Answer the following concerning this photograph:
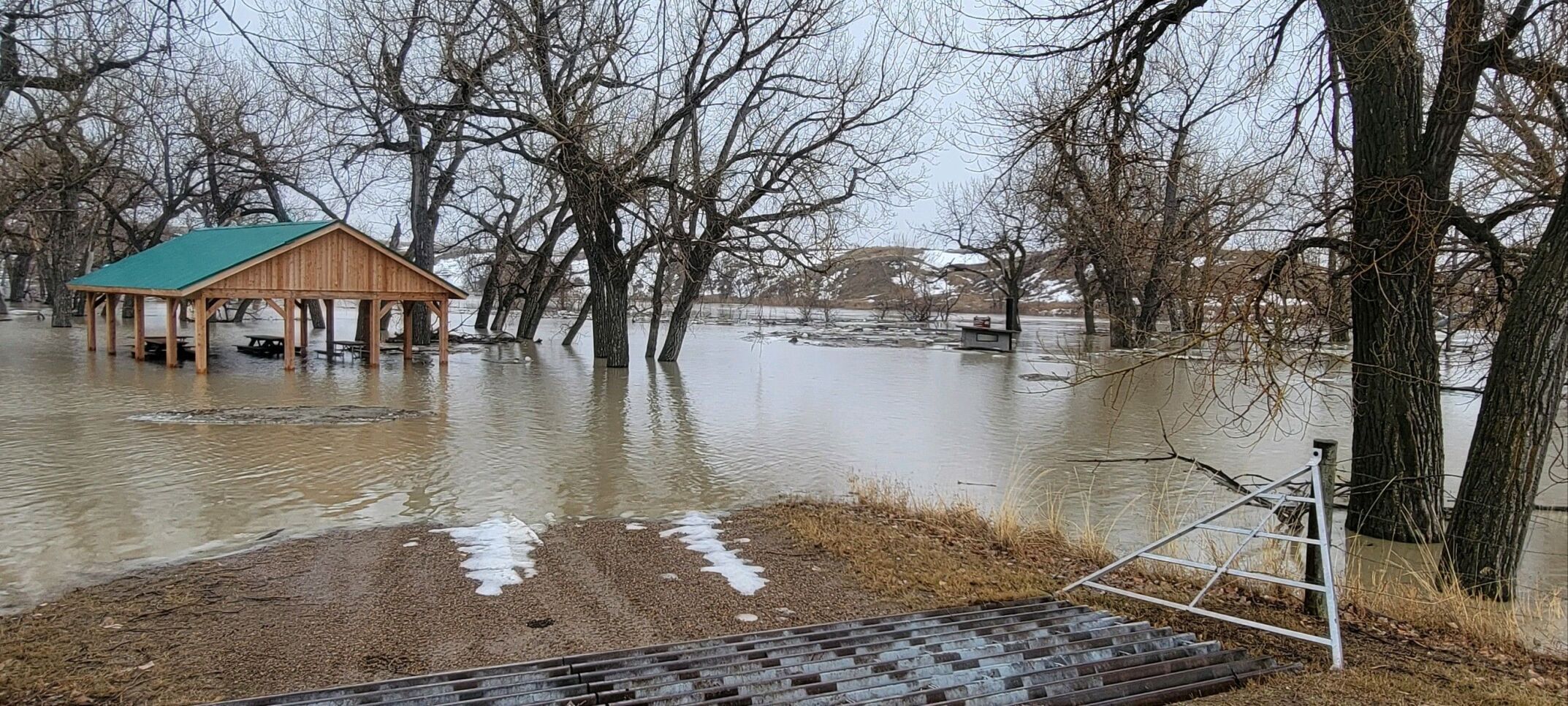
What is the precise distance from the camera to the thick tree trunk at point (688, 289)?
23.5 m

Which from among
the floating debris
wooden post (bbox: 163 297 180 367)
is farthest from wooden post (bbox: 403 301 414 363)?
the floating debris

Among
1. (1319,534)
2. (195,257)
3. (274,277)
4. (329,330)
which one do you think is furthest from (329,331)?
(1319,534)

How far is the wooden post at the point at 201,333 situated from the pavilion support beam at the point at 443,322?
481 cm

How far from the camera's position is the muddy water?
8.41 meters

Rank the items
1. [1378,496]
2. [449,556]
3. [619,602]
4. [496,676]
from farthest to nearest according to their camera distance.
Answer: [1378,496], [449,556], [619,602], [496,676]

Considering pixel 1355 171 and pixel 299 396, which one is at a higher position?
pixel 1355 171

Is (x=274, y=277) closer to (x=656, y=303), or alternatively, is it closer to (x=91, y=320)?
(x=91, y=320)

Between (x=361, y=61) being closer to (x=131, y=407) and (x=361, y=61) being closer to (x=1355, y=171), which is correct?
(x=131, y=407)

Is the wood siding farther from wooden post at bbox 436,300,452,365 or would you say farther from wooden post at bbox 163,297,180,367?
wooden post at bbox 163,297,180,367

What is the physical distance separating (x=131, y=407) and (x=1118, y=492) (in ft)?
48.2

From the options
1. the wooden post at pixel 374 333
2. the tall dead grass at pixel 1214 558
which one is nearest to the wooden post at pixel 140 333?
the wooden post at pixel 374 333

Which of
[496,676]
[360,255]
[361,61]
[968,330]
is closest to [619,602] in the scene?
[496,676]

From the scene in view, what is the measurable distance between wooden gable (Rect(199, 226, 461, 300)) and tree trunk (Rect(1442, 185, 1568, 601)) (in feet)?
66.4

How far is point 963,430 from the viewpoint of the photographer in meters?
15.7
